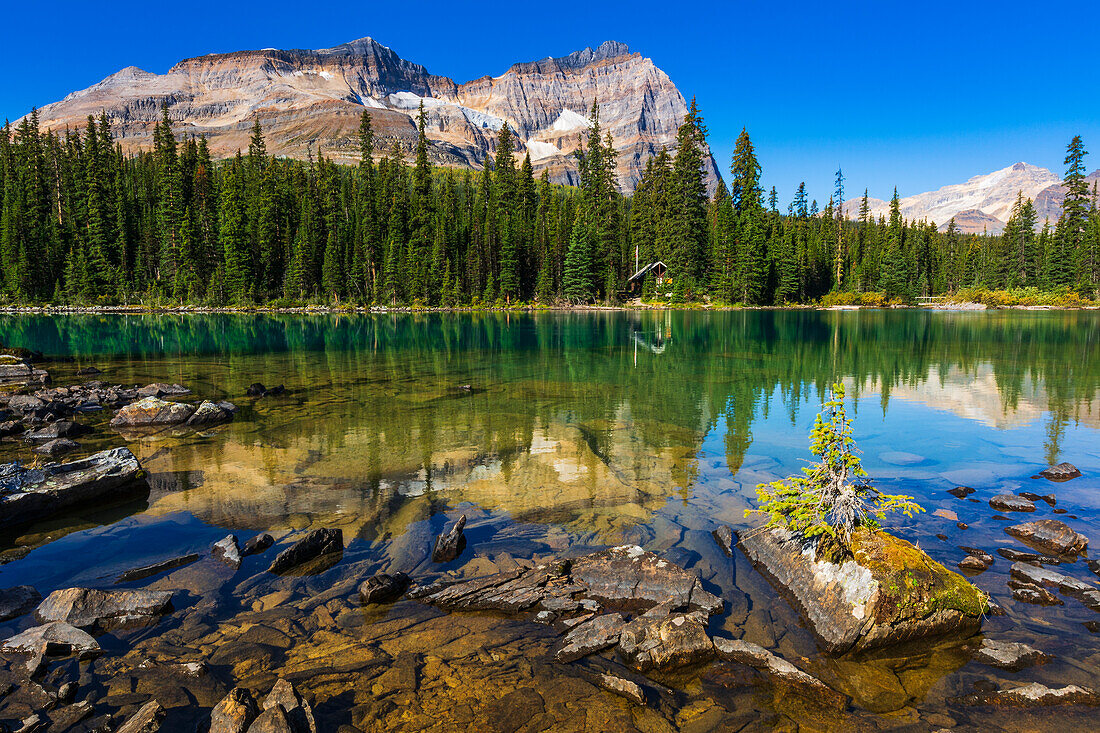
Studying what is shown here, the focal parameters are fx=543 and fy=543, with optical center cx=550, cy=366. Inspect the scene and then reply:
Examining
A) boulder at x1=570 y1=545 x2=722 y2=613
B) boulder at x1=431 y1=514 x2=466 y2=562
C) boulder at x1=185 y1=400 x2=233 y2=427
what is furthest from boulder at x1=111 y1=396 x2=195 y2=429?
boulder at x1=570 y1=545 x2=722 y2=613

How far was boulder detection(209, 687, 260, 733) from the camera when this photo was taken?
4582mm

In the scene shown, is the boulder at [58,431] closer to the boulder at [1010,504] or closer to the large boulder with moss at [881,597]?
the large boulder with moss at [881,597]

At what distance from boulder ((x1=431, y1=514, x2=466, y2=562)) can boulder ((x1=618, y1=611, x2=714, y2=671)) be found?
126 inches

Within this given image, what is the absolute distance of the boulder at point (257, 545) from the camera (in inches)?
335

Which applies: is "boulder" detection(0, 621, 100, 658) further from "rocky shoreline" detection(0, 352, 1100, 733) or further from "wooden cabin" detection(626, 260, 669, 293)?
"wooden cabin" detection(626, 260, 669, 293)

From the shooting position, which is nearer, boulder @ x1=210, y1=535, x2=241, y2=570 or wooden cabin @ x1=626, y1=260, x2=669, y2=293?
boulder @ x1=210, y1=535, x2=241, y2=570

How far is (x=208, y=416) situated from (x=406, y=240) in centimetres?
9049

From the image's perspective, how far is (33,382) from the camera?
23.5 metres

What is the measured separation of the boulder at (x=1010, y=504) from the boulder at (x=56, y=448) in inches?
816

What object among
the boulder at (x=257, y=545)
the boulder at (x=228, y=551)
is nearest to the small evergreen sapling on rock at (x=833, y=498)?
the boulder at (x=257, y=545)

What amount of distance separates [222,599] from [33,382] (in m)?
24.5

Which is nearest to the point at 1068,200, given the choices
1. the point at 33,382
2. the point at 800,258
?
the point at 800,258

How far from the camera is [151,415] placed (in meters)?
16.6

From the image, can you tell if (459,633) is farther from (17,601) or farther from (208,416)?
(208,416)
